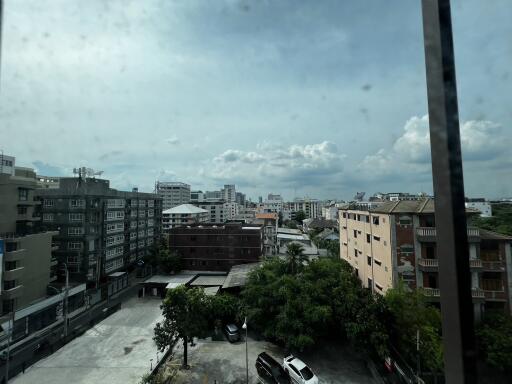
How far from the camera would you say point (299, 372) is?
8.51 meters

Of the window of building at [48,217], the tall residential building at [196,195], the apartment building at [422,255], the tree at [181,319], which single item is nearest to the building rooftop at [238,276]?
the tree at [181,319]

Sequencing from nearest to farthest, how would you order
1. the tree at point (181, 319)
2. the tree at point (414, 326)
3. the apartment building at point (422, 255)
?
the tree at point (414, 326) < the tree at point (181, 319) < the apartment building at point (422, 255)

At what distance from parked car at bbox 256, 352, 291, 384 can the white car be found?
18 cm

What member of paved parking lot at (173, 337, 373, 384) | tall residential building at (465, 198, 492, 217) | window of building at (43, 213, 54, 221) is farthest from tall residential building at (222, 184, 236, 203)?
paved parking lot at (173, 337, 373, 384)

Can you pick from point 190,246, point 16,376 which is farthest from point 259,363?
point 190,246

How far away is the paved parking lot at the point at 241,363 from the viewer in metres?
8.96

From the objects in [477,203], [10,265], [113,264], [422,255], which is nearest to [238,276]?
[422,255]

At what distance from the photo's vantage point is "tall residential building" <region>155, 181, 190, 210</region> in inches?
2420

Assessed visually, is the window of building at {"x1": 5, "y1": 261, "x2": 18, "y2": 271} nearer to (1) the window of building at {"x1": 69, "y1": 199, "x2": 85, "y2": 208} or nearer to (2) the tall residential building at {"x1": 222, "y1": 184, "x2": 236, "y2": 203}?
(1) the window of building at {"x1": 69, "y1": 199, "x2": 85, "y2": 208}

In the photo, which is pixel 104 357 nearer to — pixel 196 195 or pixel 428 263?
pixel 428 263

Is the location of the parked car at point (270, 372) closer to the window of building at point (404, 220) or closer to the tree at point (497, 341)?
the tree at point (497, 341)

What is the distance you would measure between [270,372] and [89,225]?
15.2m

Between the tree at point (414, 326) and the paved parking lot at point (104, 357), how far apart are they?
27.1ft

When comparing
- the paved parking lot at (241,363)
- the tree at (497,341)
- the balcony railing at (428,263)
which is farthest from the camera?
the balcony railing at (428,263)
